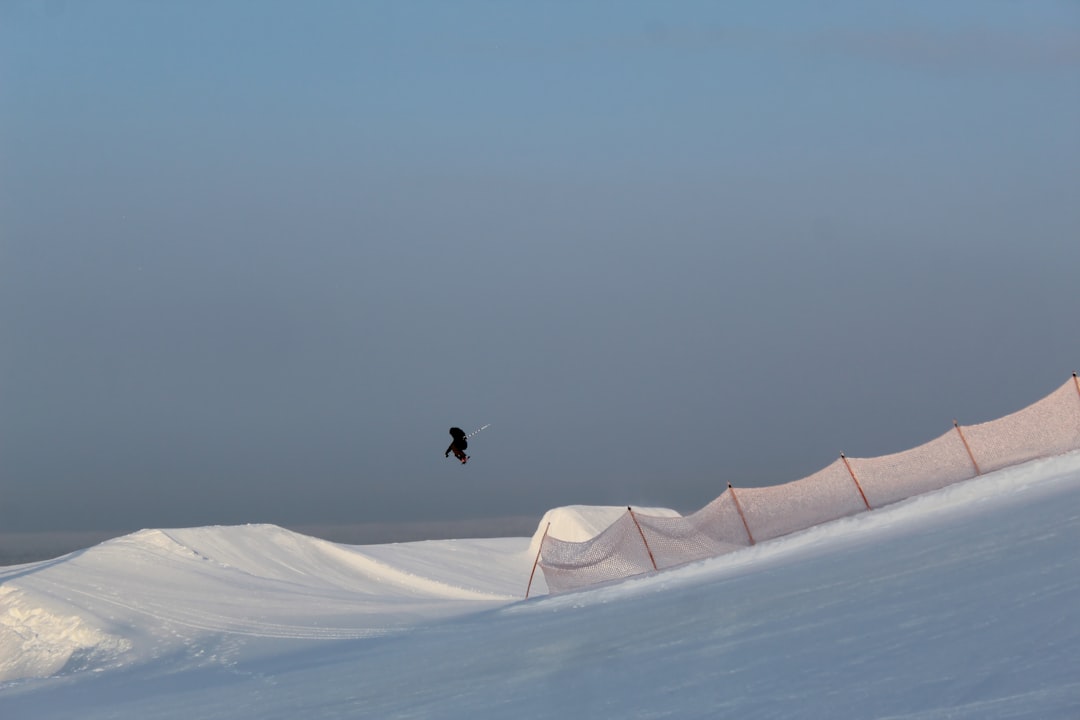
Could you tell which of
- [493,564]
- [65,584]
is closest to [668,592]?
[65,584]

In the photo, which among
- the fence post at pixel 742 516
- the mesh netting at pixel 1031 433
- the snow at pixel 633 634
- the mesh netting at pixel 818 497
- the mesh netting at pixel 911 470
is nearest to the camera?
the snow at pixel 633 634

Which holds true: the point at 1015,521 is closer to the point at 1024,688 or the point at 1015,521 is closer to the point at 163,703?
the point at 1024,688

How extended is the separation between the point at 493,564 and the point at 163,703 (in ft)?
55.5

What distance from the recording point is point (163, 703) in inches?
730

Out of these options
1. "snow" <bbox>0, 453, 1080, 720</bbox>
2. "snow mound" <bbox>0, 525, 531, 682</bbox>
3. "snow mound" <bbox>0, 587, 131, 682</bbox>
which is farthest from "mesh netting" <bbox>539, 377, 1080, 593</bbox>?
"snow mound" <bbox>0, 587, 131, 682</bbox>

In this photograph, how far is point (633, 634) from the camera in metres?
16.0

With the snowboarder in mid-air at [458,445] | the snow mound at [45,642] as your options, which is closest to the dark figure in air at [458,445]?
the snowboarder in mid-air at [458,445]

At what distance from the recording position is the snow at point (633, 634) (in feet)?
37.9

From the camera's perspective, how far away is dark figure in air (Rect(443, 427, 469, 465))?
64.5 ft

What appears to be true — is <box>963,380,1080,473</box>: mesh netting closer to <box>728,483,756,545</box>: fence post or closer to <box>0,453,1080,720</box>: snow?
<box>0,453,1080,720</box>: snow

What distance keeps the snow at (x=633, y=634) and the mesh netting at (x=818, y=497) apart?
0.70m

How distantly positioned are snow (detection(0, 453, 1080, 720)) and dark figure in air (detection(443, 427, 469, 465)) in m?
2.68

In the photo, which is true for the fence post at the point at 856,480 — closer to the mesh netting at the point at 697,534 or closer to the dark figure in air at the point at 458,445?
the mesh netting at the point at 697,534

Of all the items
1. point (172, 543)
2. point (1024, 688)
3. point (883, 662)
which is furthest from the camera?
point (172, 543)
